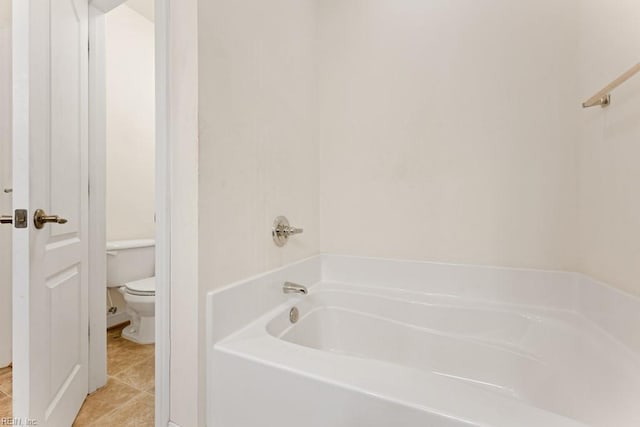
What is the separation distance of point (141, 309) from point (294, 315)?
1320 millimetres

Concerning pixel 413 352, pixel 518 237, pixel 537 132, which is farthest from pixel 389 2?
pixel 413 352

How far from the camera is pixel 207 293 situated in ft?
2.94

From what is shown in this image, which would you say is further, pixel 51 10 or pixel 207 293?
pixel 51 10

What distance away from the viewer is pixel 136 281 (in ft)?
6.94

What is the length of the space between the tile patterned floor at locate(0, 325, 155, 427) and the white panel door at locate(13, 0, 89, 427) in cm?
8

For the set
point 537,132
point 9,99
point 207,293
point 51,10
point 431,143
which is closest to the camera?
point 207,293

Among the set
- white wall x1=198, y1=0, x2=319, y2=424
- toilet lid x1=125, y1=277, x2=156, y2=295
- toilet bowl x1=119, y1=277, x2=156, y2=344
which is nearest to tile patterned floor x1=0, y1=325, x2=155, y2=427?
toilet bowl x1=119, y1=277, x2=156, y2=344

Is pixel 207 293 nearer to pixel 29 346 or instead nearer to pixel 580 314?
pixel 29 346

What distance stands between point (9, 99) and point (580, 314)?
3.23 metres

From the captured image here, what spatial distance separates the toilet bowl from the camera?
6.14ft

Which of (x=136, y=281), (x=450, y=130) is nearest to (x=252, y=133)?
(x=450, y=130)

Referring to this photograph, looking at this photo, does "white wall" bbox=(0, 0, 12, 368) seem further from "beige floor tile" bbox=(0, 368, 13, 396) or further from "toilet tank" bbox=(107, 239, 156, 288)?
"toilet tank" bbox=(107, 239, 156, 288)

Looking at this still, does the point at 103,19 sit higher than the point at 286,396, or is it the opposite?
the point at 103,19

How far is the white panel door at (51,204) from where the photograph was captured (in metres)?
0.94
